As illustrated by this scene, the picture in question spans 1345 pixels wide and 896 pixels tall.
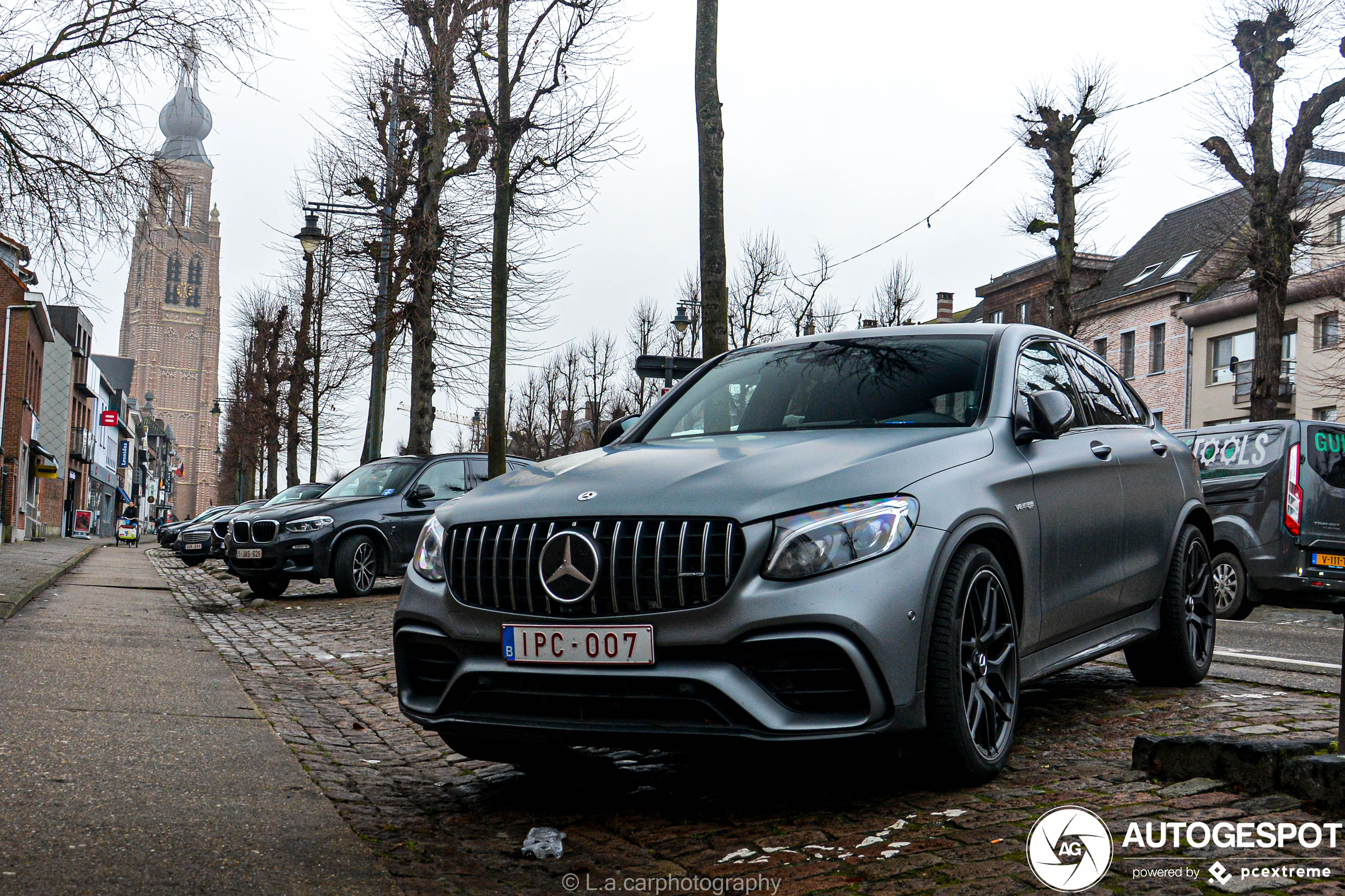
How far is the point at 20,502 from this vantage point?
160 feet

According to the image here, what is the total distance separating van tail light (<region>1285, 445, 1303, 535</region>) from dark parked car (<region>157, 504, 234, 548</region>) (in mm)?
27778

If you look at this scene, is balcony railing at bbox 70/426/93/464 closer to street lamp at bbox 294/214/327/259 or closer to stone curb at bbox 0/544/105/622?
stone curb at bbox 0/544/105/622

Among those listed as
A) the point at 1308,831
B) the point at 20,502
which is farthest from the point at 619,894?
the point at 20,502

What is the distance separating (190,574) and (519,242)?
9.05 metres

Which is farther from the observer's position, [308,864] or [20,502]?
[20,502]

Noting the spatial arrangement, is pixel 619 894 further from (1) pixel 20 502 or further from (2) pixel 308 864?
(1) pixel 20 502

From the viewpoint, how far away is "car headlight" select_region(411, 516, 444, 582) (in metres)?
4.27

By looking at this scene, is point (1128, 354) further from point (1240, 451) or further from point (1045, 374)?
point (1045, 374)

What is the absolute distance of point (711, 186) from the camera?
11.9 m

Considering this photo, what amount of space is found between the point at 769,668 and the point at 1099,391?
10.2ft

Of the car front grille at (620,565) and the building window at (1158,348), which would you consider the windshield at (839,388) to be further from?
the building window at (1158,348)

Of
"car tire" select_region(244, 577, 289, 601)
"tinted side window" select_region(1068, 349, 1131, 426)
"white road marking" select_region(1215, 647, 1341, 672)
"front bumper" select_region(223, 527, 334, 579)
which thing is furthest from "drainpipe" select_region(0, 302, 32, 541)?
"tinted side window" select_region(1068, 349, 1131, 426)

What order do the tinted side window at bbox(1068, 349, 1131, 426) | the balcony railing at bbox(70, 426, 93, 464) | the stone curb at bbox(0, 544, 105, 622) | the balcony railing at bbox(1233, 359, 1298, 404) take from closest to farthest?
the tinted side window at bbox(1068, 349, 1131, 426) → the stone curb at bbox(0, 544, 105, 622) → the balcony railing at bbox(1233, 359, 1298, 404) → the balcony railing at bbox(70, 426, 93, 464)

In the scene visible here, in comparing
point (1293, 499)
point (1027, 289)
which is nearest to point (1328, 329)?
point (1027, 289)
